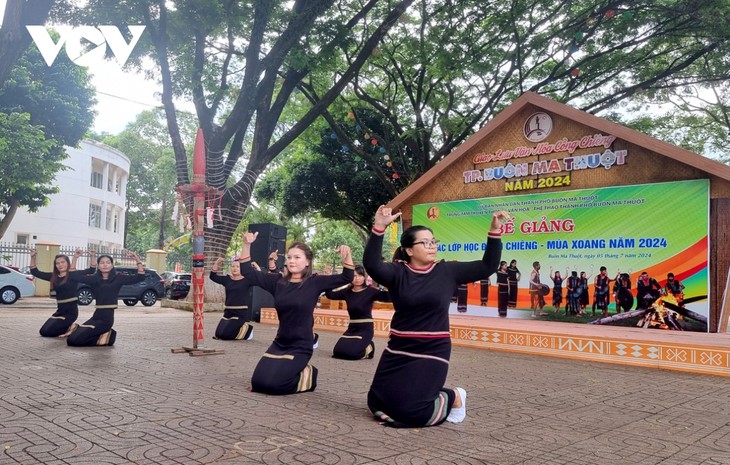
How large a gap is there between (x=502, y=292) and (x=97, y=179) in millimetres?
32991

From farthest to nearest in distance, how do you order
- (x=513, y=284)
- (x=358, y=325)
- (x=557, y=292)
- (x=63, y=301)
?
(x=513, y=284) → (x=557, y=292) → (x=63, y=301) → (x=358, y=325)

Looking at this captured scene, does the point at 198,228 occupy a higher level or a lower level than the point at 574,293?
higher

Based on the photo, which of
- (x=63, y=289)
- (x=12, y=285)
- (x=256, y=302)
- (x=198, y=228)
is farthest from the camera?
(x=12, y=285)

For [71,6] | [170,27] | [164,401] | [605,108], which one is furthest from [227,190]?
[164,401]

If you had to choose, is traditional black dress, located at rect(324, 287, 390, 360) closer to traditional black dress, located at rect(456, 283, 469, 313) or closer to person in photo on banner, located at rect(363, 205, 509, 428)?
person in photo on banner, located at rect(363, 205, 509, 428)

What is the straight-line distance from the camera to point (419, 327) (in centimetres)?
496

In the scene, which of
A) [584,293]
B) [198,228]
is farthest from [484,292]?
[198,228]

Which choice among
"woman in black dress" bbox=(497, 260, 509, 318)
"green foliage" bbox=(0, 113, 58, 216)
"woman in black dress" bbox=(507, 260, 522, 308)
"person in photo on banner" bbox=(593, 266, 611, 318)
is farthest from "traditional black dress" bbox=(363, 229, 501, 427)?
"green foliage" bbox=(0, 113, 58, 216)

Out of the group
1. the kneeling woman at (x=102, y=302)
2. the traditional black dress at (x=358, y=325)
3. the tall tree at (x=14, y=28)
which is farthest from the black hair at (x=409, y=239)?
the tall tree at (x=14, y=28)

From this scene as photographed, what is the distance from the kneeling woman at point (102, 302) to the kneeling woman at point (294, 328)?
403 cm

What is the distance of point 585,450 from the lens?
14.4 feet

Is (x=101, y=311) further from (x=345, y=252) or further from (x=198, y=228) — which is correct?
(x=345, y=252)

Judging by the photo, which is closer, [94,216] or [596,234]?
[596,234]

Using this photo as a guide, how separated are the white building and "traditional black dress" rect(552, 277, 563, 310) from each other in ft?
89.3
